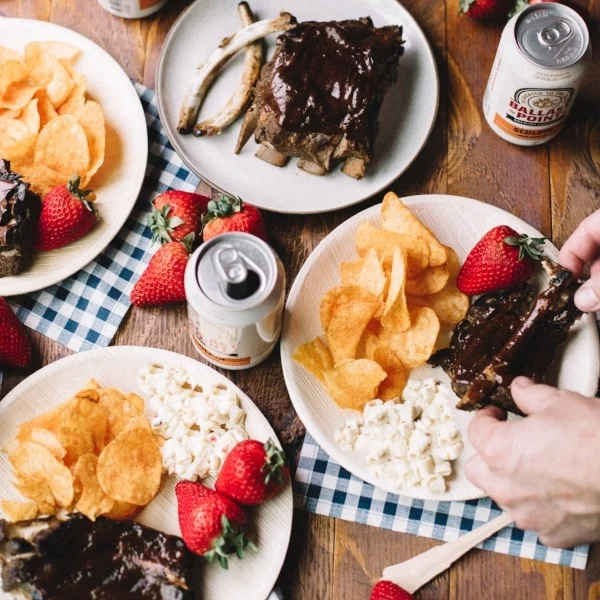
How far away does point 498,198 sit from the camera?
7.27 ft

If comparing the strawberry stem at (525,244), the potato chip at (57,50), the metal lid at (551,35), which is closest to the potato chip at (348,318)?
the strawberry stem at (525,244)

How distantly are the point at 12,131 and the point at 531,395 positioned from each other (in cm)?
148

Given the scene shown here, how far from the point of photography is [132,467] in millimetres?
1822

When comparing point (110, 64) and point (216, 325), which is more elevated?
point (110, 64)

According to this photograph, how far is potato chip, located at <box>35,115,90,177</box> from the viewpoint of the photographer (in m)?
2.06

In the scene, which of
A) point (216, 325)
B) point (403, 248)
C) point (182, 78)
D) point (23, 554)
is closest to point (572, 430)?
point (403, 248)

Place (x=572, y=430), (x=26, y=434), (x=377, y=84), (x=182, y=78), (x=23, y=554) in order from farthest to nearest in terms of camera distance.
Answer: (x=182, y=78) → (x=377, y=84) → (x=26, y=434) → (x=23, y=554) → (x=572, y=430)

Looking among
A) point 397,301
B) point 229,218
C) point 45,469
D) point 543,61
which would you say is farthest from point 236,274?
point 543,61

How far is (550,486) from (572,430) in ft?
0.41

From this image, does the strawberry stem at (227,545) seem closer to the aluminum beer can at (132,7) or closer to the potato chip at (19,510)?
the potato chip at (19,510)

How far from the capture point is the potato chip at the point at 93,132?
2.09 metres

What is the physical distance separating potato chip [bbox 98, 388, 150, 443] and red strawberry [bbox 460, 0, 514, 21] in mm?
1483

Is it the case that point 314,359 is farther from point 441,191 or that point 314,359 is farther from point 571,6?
point 571,6

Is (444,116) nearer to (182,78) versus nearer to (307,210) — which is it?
(307,210)
